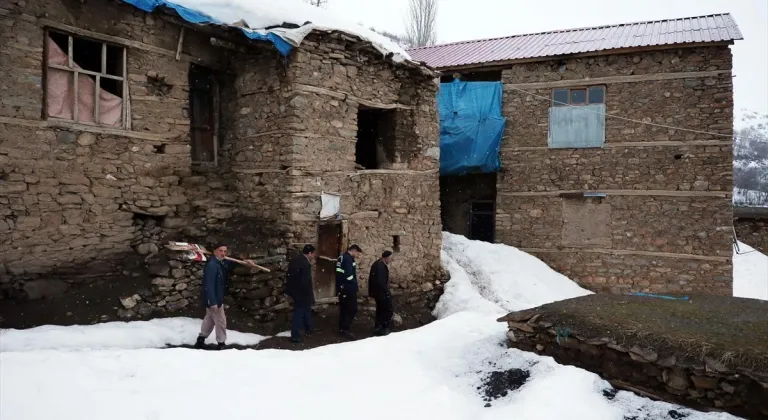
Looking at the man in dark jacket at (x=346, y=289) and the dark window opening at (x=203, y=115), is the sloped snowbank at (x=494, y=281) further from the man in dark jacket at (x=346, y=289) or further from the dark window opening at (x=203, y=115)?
the dark window opening at (x=203, y=115)

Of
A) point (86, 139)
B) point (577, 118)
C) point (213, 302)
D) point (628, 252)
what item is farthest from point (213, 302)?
point (628, 252)

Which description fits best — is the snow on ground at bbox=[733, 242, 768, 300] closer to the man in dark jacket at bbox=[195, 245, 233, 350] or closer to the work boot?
the man in dark jacket at bbox=[195, 245, 233, 350]

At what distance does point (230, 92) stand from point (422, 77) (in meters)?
3.60

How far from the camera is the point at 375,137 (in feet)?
34.5

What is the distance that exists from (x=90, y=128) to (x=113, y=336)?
2864 mm

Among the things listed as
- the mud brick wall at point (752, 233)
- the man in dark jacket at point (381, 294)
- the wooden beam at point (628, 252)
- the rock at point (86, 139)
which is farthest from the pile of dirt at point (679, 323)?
the mud brick wall at point (752, 233)

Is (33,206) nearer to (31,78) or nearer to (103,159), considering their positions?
(103,159)

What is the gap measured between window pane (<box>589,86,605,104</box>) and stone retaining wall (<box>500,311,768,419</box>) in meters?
9.19

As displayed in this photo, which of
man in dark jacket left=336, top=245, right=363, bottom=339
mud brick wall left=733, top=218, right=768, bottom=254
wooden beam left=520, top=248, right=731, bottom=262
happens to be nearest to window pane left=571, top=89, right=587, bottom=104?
wooden beam left=520, top=248, right=731, bottom=262

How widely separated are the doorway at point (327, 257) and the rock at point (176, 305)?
2132mm

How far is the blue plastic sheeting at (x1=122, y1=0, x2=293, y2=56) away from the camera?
7.13 meters

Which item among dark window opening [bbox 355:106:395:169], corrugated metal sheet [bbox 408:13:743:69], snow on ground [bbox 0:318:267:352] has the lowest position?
snow on ground [bbox 0:318:267:352]

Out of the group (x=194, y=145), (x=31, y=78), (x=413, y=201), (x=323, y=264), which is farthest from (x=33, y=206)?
(x=413, y=201)

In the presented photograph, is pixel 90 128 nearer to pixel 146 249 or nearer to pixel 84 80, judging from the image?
pixel 84 80
